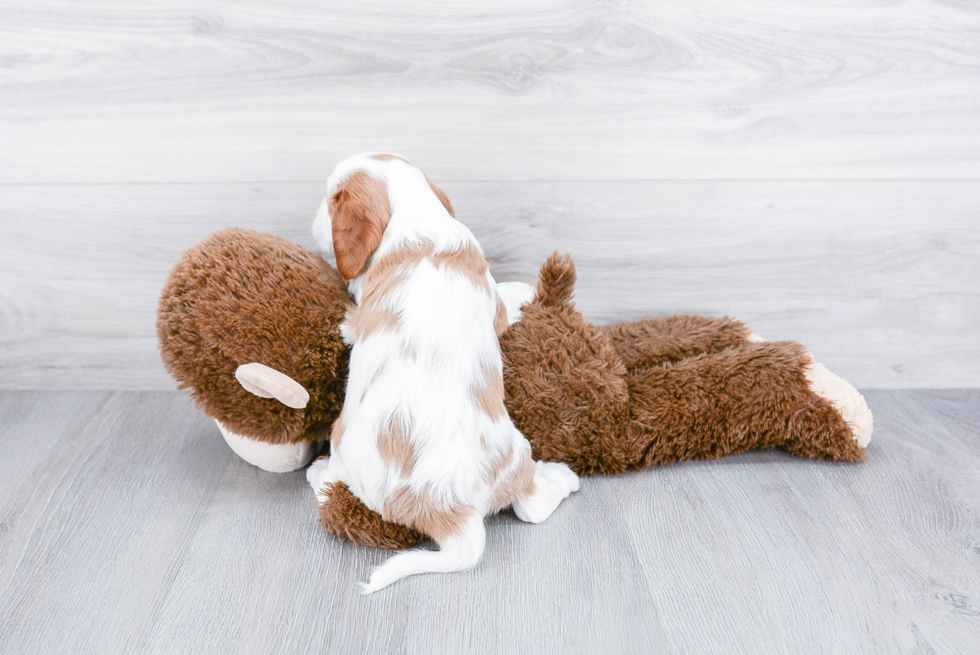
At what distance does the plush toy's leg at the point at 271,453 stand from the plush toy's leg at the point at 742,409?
1.91 ft

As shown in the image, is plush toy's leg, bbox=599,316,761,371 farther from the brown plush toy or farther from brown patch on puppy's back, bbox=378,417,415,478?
brown patch on puppy's back, bbox=378,417,415,478

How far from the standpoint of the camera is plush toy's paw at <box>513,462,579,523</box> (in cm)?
109

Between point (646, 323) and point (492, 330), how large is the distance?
1.50 ft

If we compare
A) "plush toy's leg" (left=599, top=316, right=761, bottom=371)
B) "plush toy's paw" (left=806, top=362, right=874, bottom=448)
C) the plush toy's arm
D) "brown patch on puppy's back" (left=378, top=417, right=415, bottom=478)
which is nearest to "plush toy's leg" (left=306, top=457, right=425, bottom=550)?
the plush toy's arm

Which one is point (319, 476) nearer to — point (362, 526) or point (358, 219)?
point (362, 526)

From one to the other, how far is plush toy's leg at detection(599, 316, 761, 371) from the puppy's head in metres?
A: 0.51

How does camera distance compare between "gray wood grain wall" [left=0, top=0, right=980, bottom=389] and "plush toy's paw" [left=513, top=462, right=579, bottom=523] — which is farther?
"gray wood grain wall" [left=0, top=0, right=980, bottom=389]

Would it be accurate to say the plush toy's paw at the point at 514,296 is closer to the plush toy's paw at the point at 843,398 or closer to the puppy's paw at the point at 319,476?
the puppy's paw at the point at 319,476

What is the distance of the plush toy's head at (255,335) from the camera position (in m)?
1.09

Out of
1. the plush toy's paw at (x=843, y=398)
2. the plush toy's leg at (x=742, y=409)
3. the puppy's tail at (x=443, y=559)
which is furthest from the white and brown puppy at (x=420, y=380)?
the plush toy's paw at (x=843, y=398)

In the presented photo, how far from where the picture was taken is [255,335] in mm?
1098

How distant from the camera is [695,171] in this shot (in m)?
1.36

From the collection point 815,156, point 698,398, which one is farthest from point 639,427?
point 815,156

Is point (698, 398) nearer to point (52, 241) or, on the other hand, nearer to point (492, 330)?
point (492, 330)
